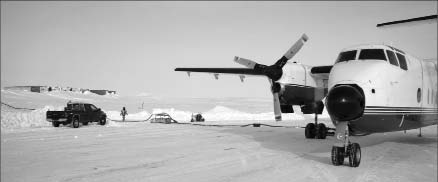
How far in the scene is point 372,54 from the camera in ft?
28.2

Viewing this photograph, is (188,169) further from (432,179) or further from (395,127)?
(395,127)

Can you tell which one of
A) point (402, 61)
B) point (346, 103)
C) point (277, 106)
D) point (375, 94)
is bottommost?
point (277, 106)

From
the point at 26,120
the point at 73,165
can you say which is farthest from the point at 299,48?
the point at 26,120

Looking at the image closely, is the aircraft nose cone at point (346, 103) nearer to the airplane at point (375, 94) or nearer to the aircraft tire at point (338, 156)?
the airplane at point (375, 94)

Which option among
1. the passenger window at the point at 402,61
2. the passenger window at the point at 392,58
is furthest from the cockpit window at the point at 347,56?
the passenger window at the point at 402,61

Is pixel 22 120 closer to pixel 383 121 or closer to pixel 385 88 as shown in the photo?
pixel 383 121

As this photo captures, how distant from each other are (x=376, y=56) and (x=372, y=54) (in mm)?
121

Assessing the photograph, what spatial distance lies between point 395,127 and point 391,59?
6.14 feet

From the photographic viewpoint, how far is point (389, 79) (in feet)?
27.0

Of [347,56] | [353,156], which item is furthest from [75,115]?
[353,156]

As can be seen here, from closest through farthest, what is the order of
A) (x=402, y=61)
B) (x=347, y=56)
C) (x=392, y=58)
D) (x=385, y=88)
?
(x=385, y=88)
(x=392, y=58)
(x=347, y=56)
(x=402, y=61)

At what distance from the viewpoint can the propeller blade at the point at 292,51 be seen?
513 inches

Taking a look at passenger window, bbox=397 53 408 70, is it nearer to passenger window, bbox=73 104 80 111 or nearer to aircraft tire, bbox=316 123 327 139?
aircraft tire, bbox=316 123 327 139

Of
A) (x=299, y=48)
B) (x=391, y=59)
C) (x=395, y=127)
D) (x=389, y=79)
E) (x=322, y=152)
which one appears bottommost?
(x=322, y=152)
